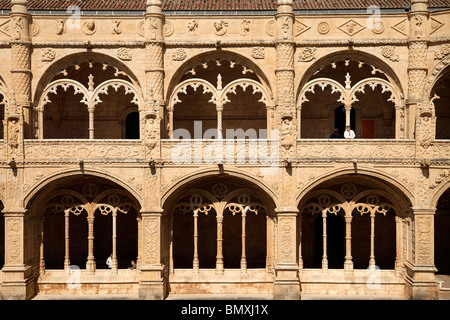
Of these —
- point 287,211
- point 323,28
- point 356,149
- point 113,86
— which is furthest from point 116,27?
point 356,149

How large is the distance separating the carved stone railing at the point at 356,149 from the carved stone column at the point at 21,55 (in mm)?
9805

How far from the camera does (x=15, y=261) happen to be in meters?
17.1

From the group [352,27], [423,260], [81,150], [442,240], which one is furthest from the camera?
[442,240]

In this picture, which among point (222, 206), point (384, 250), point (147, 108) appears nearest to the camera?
point (147, 108)

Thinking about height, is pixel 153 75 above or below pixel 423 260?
above

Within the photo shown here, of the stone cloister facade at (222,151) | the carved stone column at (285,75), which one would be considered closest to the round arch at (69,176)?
the stone cloister facade at (222,151)

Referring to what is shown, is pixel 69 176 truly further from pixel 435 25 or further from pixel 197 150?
pixel 435 25

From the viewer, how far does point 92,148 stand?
1730 cm

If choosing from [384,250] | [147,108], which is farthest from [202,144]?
[384,250]

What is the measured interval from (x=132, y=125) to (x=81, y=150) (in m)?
4.44

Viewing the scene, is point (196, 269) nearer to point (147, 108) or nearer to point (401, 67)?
point (147, 108)

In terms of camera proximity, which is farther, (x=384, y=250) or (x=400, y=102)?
(x=384, y=250)

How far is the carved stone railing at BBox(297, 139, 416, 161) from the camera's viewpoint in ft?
56.0

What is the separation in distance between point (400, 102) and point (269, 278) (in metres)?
8.04
